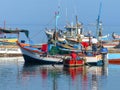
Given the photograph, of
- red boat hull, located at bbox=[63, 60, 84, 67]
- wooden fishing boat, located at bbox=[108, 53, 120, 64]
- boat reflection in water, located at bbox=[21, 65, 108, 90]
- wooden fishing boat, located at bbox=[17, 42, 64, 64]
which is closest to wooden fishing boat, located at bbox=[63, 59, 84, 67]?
red boat hull, located at bbox=[63, 60, 84, 67]

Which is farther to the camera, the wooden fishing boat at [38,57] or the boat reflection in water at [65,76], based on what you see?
the wooden fishing boat at [38,57]

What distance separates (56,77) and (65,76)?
119cm

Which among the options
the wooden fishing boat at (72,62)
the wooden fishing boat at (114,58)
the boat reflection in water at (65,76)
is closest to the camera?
the boat reflection in water at (65,76)

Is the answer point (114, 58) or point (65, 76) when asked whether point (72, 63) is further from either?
point (114, 58)

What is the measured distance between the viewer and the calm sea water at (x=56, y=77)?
123ft

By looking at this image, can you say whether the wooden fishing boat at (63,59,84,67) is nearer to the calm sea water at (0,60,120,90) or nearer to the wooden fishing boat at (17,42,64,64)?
the calm sea water at (0,60,120,90)

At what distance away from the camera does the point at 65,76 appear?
143 feet

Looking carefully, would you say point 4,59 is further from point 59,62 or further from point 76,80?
point 76,80

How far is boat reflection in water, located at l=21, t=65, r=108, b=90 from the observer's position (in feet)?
125

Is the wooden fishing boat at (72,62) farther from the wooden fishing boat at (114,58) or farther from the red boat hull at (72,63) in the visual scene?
the wooden fishing boat at (114,58)

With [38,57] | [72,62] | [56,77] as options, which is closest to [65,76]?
[56,77]

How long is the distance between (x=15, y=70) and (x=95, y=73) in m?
7.00

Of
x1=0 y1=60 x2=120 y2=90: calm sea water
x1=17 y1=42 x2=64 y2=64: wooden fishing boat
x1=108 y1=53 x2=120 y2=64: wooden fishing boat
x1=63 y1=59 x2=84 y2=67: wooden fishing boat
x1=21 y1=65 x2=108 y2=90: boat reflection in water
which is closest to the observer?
x1=0 y1=60 x2=120 y2=90: calm sea water

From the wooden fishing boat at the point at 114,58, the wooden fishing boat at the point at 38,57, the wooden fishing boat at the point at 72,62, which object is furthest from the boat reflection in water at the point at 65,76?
the wooden fishing boat at the point at 114,58
